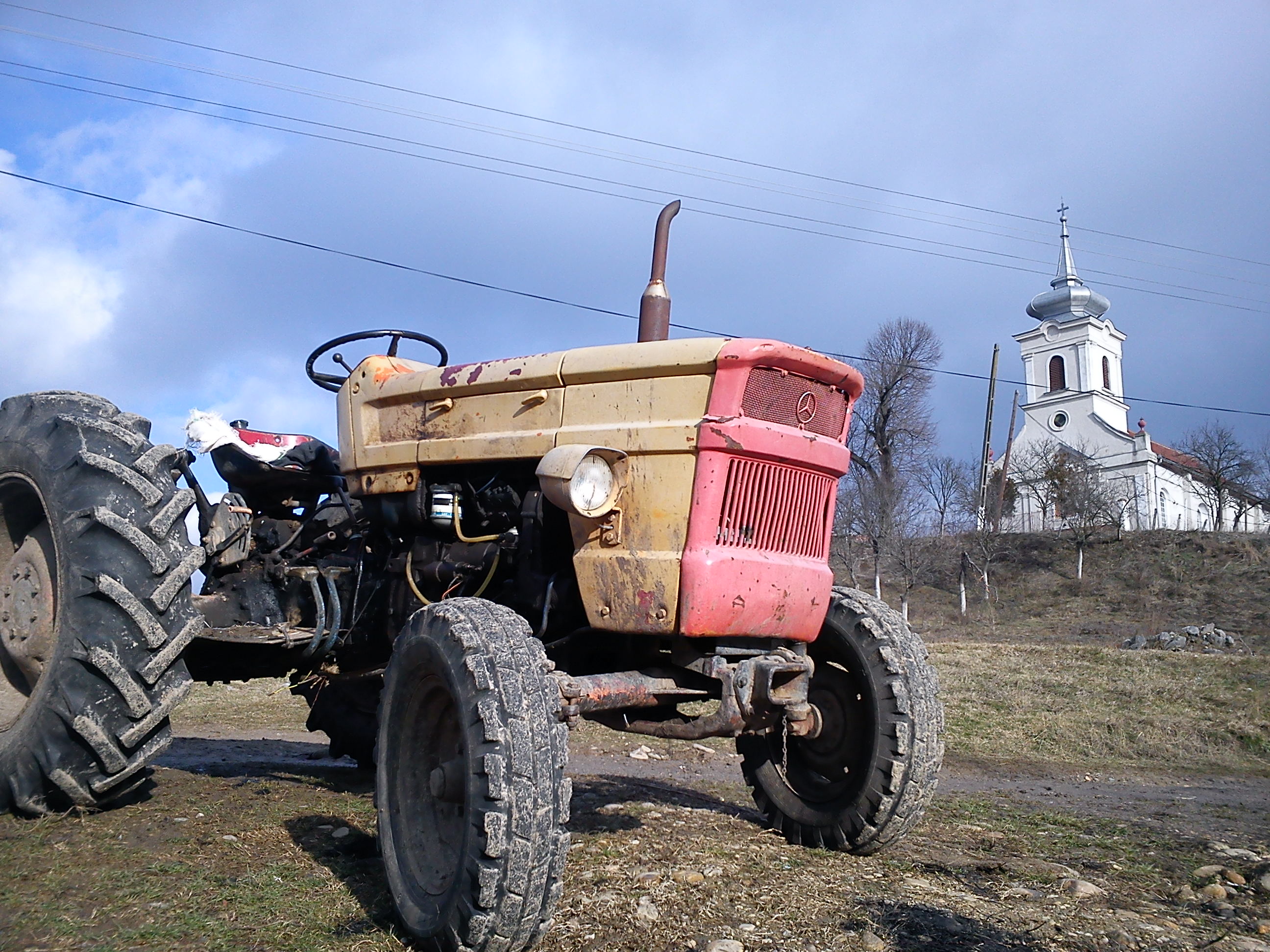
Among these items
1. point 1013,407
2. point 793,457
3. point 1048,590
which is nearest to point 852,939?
point 793,457

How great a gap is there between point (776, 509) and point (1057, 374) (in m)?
52.2

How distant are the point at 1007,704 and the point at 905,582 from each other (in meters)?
18.2

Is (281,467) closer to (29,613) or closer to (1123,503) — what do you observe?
(29,613)

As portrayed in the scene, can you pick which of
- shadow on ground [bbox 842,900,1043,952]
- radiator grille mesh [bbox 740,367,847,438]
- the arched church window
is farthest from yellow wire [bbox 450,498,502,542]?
the arched church window

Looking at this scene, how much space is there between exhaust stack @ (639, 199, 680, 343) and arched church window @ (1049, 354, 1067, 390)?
50.9m

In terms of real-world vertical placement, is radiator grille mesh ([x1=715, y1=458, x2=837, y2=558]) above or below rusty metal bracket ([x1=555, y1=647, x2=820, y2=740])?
above

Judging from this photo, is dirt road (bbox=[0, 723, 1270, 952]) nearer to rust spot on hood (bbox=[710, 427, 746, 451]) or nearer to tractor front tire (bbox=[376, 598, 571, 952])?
tractor front tire (bbox=[376, 598, 571, 952])

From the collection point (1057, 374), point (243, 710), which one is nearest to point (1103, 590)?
point (243, 710)

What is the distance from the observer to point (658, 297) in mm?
3941

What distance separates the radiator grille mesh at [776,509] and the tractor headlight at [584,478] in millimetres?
405

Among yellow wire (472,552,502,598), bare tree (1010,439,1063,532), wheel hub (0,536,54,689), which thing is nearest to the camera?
yellow wire (472,552,502,598)

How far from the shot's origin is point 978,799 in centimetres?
547

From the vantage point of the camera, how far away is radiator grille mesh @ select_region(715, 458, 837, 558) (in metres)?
3.34

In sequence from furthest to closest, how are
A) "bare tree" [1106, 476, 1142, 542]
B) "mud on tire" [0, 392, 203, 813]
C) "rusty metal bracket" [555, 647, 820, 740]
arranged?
1. "bare tree" [1106, 476, 1142, 542]
2. "mud on tire" [0, 392, 203, 813]
3. "rusty metal bracket" [555, 647, 820, 740]
